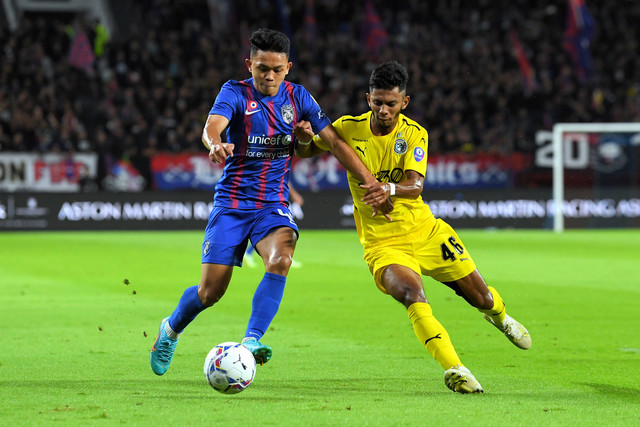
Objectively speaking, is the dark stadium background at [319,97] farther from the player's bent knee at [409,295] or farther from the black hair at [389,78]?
the player's bent knee at [409,295]

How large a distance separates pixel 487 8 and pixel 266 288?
26.0 m

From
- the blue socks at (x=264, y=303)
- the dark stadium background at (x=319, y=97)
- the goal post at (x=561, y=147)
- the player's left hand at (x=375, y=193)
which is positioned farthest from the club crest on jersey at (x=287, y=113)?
the goal post at (x=561, y=147)

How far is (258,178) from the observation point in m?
6.23

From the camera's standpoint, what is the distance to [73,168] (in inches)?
916

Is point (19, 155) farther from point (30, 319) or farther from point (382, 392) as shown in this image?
point (382, 392)

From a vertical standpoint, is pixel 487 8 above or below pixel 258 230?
Answer: above

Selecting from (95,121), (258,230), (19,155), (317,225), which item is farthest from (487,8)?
(258,230)

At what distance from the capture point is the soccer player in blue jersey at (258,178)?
597 cm

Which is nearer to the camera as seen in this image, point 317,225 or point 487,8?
point 317,225

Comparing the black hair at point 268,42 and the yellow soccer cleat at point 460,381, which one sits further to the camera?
the black hair at point 268,42

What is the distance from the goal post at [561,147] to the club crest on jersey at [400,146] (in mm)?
18218

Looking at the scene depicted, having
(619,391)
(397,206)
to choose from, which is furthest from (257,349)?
(619,391)

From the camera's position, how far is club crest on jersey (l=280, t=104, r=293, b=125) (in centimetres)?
621

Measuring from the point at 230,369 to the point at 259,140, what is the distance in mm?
1474
